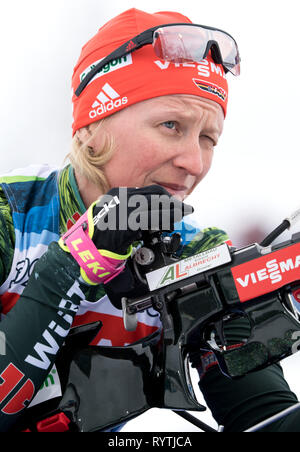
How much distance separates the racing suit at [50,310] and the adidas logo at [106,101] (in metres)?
0.16

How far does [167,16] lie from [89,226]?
620 millimetres

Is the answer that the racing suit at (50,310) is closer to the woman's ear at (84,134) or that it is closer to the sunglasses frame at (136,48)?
the woman's ear at (84,134)

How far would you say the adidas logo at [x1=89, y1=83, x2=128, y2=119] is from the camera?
96 cm

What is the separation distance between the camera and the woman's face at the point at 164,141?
89 centimetres

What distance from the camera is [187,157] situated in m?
0.89

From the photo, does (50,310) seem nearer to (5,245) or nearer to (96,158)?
(5,245)

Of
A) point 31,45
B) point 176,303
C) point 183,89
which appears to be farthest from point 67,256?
point 31,45

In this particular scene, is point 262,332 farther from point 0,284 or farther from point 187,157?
point 0,284

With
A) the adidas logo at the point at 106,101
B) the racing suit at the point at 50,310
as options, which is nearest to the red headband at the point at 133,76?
the adidas logo at the point at 106,101

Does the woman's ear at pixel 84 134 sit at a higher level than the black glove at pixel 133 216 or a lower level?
higher

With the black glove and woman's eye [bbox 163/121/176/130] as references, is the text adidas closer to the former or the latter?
woman's eye [bbox 163/121/176/130]

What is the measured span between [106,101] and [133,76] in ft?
0.25

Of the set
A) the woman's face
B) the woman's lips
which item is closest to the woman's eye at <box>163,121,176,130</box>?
the woman's face

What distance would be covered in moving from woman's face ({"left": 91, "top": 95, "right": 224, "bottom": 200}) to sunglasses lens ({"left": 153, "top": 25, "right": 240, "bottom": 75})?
0.10 meters
